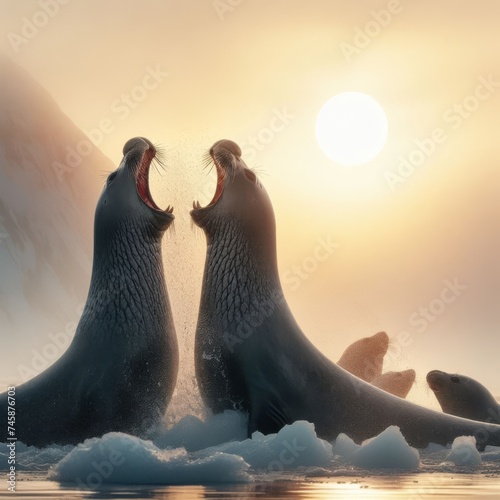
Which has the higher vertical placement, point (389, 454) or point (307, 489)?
point (389, 454)

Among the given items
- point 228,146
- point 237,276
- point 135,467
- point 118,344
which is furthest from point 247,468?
point 228,146

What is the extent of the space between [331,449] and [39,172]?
151 m

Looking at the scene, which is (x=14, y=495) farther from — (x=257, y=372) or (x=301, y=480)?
(x=257, y=372)

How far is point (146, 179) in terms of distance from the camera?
2345 centimetres

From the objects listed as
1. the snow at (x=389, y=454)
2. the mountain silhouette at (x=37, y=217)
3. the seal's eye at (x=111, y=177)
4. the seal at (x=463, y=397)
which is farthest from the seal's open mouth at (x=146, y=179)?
the mountain silhouette at (x=37, y=217)

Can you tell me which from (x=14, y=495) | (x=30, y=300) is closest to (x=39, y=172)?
(x=30, y=300)

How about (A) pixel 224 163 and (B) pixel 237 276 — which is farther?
(A) pixel 224 163

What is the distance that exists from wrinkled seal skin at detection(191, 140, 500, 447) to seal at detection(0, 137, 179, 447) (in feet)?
2.60

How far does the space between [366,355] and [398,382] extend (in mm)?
1791

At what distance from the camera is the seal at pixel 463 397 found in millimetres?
27766

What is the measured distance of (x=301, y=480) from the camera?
56.6 ft

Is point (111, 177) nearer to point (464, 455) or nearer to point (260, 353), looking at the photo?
point (260, 353)

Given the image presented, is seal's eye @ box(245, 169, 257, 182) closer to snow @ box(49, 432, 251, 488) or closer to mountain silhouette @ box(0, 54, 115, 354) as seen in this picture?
snow @ box(49, 432, 251, 488)

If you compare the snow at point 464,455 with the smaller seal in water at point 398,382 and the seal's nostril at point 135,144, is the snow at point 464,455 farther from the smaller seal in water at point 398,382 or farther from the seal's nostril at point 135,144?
the smaller seal in water at point 398,382
